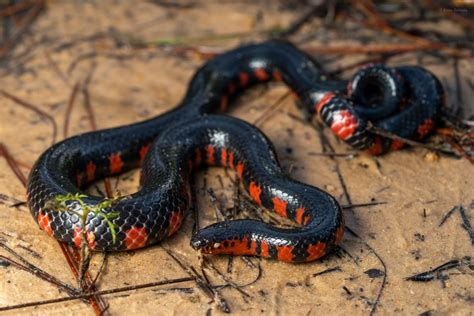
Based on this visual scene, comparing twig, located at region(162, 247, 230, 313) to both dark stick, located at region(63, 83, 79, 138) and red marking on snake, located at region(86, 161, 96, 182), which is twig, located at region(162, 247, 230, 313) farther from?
dark stick, located at region(63, 83, 79, 138)

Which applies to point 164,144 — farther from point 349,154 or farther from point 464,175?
point 464,175

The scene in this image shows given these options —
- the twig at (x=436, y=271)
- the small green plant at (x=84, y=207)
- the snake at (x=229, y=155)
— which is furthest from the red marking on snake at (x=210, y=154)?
the twig at (x=436, y=271)

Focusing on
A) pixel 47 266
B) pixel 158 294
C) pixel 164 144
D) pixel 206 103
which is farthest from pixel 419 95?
pixel 47 266

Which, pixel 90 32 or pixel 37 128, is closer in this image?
pixel 37 128

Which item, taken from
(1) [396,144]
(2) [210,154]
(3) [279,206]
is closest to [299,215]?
(3) [279,206]

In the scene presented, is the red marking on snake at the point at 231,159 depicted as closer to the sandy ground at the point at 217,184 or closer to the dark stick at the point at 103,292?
the sandy ground at the point at 217,184

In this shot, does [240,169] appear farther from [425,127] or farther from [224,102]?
[425,127]
